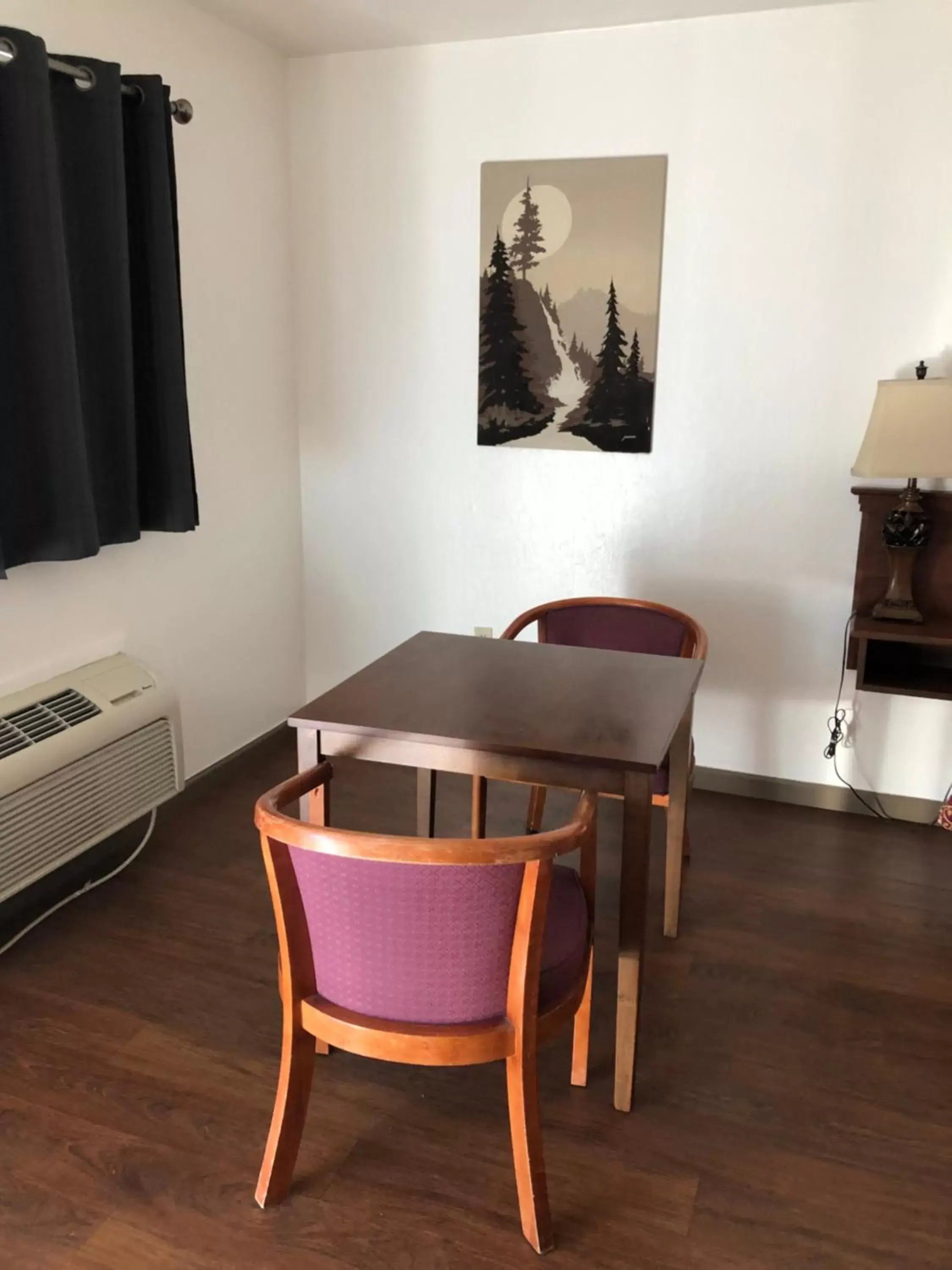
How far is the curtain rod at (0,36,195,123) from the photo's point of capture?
85.5 inches

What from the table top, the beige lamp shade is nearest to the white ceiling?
the beige lamp shade

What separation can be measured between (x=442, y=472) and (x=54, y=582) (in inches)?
56.1

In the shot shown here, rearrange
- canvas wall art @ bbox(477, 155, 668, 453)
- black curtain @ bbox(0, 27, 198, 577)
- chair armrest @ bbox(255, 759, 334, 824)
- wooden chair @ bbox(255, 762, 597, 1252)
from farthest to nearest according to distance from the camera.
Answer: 1. canvas wall art @ bbox(477, 155, 668, 453)
2. black curtain @ bbox(0, 27, 198, 577)
3. chair armrest @ bbox(255, 759, 334, 824)
4. wooden chair @ bbox(255, 762, 597, 1252)

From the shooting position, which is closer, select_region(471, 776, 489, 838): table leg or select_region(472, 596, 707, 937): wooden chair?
select_region(471, 776, 489, 838): table leg

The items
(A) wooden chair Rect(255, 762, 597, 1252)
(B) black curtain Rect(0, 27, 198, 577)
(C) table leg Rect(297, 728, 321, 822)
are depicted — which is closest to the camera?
(A) wooden chair Rect(255, 762, 597, 1252)

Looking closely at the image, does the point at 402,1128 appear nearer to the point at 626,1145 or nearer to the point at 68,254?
the point at 626,1145

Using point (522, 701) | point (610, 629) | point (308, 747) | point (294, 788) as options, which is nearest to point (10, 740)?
point (308, 747)

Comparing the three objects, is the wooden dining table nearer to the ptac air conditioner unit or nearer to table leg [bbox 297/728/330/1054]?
table leg [bbox 297/728/330/1054]

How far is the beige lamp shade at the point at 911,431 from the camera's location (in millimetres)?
2604

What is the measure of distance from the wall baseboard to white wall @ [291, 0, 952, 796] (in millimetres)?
46

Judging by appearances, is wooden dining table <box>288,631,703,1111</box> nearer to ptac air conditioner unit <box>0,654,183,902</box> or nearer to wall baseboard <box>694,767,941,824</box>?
→ ptac air conditioner unit <box>0,654,183,902</box>

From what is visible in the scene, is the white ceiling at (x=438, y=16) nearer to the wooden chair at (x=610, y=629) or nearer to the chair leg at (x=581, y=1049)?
the wooden chair at (x=610, y=629)

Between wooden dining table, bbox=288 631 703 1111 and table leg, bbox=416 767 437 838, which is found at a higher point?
wooden dining table, bbox=288 631 703 1111

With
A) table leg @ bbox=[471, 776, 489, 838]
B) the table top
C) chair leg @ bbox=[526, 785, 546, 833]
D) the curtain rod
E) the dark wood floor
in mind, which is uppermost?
the curtain rod
